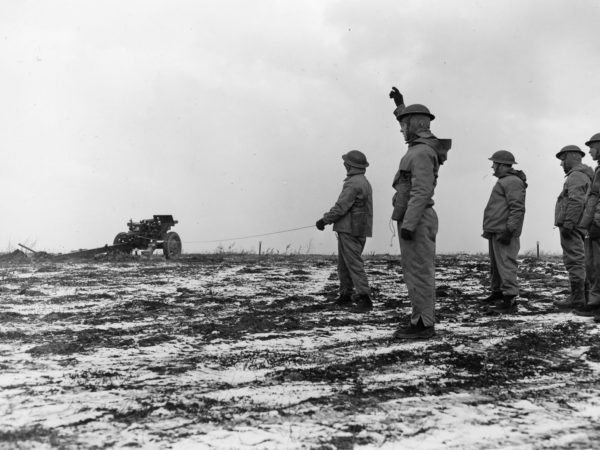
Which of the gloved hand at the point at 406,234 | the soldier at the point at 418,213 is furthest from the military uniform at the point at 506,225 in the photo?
the gloved hand at the point at 406,234

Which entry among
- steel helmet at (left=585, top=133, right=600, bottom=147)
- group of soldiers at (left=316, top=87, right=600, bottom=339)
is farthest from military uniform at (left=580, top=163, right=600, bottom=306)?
steel helmet at (left=585, top=133, right=600, bottom=147)

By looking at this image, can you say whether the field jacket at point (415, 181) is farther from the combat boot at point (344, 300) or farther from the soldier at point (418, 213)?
the combat boot at point (344, 300)

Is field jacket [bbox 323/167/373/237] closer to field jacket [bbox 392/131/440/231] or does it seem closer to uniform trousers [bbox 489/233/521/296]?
uniform trousers [bbox 489/233/521/296]

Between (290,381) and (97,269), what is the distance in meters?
9.66

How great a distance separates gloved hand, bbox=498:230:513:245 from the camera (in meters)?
6.48

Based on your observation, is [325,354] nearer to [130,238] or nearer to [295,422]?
[295,422]

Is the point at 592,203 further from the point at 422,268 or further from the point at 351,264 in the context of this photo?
the point at 351,264

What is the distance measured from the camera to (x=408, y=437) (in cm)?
243

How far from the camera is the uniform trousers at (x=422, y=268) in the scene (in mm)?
4730

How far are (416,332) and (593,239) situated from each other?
8.72 feet

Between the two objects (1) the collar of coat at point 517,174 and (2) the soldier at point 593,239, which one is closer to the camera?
(2) the soldier at point 593,239

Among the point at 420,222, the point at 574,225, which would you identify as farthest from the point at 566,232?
the point at 420,222

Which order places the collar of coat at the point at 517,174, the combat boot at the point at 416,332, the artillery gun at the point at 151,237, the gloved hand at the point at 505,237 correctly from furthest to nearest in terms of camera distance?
the artillery gun at the point at 151,237 → the collar of coat at the point at 517,174 → the gloved hand at the point at 505,237 → the combat boot at the point at 416,332

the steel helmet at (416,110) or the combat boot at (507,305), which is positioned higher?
the steel helmet at (416,110)
